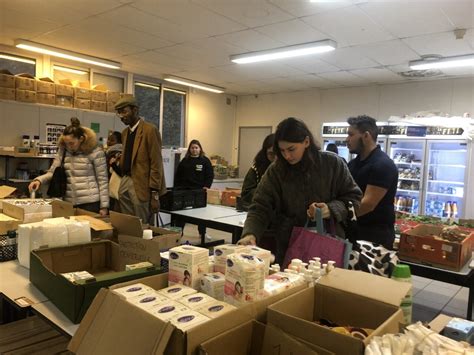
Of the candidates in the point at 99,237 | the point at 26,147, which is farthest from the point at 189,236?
the point at 99,237

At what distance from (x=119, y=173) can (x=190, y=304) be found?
2637mm

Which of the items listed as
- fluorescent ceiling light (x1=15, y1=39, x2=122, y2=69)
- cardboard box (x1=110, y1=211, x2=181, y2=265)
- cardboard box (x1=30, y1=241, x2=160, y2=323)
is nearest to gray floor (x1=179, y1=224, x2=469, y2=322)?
cardboard box (x1=110, y1=211, x2=181, y2=265)

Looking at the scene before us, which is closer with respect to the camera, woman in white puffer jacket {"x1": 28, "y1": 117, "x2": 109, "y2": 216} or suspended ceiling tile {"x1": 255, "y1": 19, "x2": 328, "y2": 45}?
woman in white puffer jacket {"x1": 28, "y1": 117, "x2": 109, "y2": 216}

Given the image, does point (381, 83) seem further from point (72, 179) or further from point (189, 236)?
point (72, 179)

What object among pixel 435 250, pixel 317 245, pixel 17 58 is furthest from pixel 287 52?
pixel 17 58

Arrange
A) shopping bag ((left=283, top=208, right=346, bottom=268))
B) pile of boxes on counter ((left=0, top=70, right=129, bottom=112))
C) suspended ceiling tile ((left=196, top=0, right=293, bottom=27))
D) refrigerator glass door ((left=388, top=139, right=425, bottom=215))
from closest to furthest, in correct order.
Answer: shopping bag ((left=283, top=208, right=346, bottom=268)) → suspended ceiling tile ((left=196, top=0, right=293, bottom=27)) → pile of boxes on counter ((left=0, top=70, right=129, bottom=112)) → refrigerator glass door ((left=388, top=139, right=425, bottom=215))

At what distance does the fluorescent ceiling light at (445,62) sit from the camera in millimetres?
5282

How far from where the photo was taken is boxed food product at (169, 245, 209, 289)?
127cm

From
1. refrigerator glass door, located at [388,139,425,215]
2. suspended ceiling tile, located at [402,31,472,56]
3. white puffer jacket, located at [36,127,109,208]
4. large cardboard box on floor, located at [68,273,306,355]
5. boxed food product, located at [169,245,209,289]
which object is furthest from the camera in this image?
refrigerator glass door, located at [388,139,425,215]

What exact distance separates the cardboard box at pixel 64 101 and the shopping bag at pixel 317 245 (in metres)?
5.27

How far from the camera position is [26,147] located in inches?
221

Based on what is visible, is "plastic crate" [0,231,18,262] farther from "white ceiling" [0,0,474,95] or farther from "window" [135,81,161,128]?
"window" [135,81,161,128]

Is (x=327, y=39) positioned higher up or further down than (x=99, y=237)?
higher up

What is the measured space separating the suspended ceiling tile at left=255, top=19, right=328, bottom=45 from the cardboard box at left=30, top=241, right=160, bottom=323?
10.8ft
